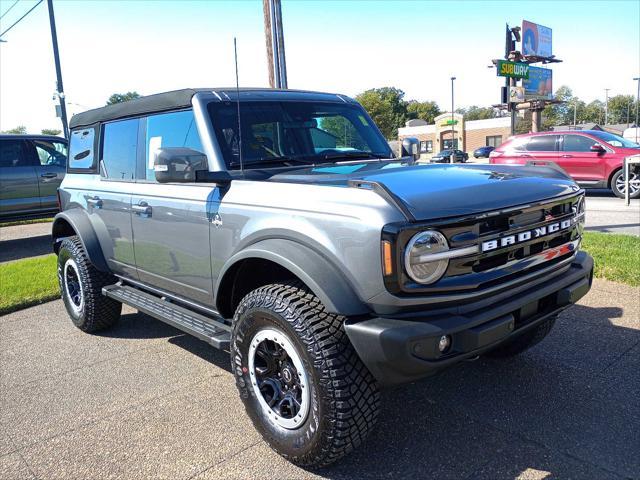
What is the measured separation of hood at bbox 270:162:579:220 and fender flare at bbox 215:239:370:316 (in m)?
0.38

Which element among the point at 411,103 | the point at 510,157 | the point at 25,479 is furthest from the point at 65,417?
the point at 411,103

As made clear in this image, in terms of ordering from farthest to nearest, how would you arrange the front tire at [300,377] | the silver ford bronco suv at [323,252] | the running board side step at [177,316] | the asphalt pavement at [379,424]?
the running board side step at [177,316] < the asphalt pavement at [379,424] < the front tire at [300,377] < the silver ford bronco suv at [323,252]

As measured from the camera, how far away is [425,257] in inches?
93.4

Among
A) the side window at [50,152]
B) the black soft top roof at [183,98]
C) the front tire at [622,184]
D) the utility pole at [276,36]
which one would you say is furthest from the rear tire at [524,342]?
the front tire at [622,184]

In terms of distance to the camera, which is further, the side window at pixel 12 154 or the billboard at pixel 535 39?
the billboard at pixel 535 39

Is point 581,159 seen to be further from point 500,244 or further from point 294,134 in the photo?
point 500,244

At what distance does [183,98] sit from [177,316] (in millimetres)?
1505

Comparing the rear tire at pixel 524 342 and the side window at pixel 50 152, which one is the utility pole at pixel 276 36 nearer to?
the side window at pixel 50 152

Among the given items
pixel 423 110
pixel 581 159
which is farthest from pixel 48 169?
pixel 423 110

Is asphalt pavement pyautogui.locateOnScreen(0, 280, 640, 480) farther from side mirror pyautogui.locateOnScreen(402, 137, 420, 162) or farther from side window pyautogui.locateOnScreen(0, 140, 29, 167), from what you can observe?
side window pyautogui.locateOnScreen(0, 140, 29, 167)

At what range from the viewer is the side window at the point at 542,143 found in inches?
567

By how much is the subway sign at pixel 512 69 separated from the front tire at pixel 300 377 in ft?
107

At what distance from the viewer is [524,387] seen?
3508mm

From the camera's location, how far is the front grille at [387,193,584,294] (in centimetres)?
243
